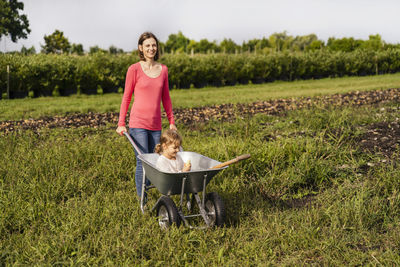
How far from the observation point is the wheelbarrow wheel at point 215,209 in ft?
11.3

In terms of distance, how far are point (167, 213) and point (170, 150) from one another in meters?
0.54

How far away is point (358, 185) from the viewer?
429cm

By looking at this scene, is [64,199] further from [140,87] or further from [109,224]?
[140,87]

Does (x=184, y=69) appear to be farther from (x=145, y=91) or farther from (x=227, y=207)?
(x=227, y=207)

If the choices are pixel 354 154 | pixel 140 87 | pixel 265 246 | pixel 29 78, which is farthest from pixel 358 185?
pixel 29 78

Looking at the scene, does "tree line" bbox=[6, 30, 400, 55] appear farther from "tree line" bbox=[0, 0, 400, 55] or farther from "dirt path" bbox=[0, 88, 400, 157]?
"dirt path" bbox=[0, 88, 400, 157]

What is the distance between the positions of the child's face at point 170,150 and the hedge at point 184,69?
48.5 feet

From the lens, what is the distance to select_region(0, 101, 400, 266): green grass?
9.97ft

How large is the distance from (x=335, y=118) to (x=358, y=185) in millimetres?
2651

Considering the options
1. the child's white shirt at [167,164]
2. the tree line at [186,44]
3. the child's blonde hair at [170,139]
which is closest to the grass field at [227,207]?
the child's white shirt at [167,164]

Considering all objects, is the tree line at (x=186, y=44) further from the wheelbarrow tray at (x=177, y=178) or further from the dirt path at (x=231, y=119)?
the wheelbarrow tray at (x=177, y=178)

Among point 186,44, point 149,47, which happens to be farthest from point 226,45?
point 149,47

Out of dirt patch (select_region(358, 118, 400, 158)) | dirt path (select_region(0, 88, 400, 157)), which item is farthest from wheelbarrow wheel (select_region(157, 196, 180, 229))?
dirt patch (select_region(358, 118, 400, 158))

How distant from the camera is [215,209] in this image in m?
3.46
